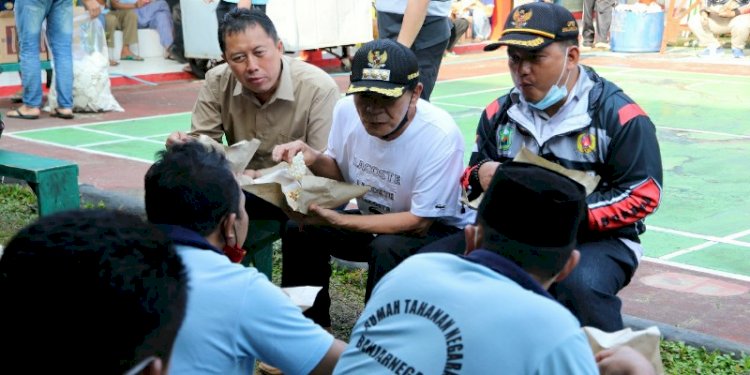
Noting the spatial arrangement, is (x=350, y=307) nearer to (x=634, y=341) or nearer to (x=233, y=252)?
(x=233, y=252)

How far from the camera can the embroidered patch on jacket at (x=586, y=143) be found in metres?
3.82

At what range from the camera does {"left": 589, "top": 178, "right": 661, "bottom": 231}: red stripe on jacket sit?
12.2 feet

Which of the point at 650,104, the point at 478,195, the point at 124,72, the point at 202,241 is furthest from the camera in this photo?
the point at 124,72

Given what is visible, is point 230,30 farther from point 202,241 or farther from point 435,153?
point 202,241

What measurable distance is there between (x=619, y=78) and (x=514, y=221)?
1314cm

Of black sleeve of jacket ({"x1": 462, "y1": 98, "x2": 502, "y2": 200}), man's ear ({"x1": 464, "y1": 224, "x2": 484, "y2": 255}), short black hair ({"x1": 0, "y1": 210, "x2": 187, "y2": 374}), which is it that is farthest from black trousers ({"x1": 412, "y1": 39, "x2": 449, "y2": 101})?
short black hair ({"x1": 0, "y1": 210, "x2": 187, "y2": 374})

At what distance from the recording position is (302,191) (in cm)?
405

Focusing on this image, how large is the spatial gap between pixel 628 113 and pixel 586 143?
0.64 feet

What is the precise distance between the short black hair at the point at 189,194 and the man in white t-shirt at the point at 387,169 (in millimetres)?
1137

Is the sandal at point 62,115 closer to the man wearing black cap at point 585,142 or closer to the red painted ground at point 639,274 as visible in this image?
the red painted ground at point 639,274

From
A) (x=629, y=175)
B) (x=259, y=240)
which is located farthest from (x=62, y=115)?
(x=629, y=175)

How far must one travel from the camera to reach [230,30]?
4660 mm

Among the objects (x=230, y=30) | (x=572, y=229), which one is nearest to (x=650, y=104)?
(x=230, y=30)

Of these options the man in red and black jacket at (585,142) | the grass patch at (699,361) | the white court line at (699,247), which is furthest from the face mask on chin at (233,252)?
the white court line at (699,247)
